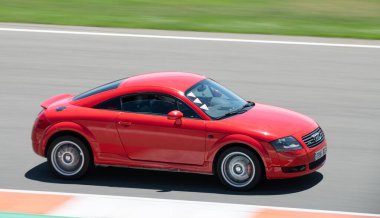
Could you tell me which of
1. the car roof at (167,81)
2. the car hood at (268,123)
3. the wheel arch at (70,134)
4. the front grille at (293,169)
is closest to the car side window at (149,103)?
the car roof at (167,81)

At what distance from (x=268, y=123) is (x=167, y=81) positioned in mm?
1464

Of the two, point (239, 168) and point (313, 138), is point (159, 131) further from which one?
point (313, 138)

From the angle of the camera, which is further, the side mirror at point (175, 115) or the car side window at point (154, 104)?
the car side window at point (154, 104)

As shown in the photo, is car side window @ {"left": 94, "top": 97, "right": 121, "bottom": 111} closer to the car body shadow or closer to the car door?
the car door

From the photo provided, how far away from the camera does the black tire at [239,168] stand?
11172 mm

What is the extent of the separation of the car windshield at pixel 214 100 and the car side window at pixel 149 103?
0.27 m

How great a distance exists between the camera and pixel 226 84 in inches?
685

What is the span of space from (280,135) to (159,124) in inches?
60.2

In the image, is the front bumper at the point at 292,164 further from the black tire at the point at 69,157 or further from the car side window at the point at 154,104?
the black tire at the point at 69,157

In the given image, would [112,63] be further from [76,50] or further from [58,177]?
[58,177]

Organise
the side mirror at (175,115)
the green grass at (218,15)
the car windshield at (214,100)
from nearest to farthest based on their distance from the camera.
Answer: the side mirror at (175,115)
the car windshield at (214,100)
the green grass at (218,15)

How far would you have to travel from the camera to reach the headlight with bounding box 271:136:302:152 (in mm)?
11117

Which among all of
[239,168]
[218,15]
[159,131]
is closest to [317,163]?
[239,168]

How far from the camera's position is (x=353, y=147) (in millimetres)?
13367
